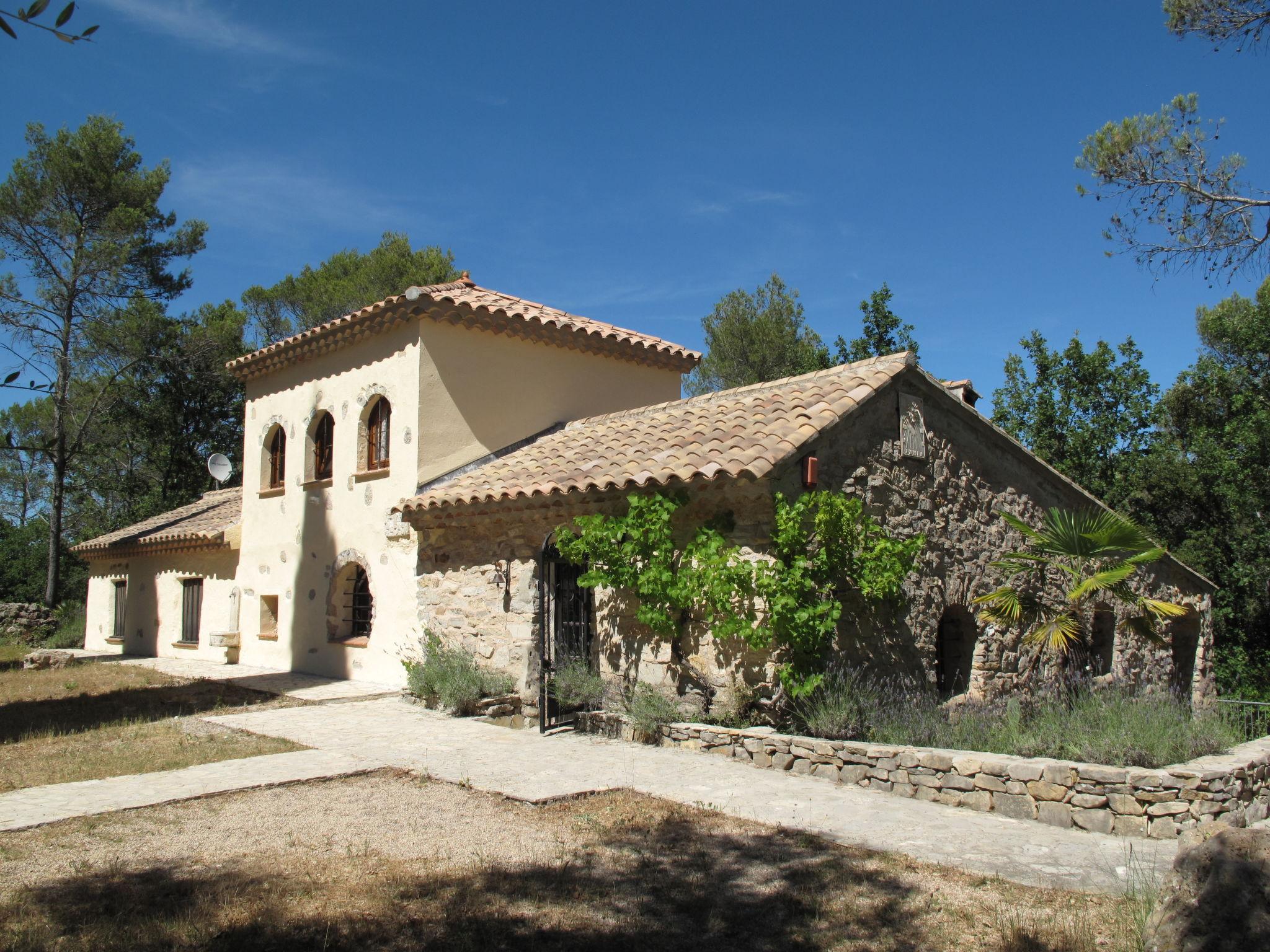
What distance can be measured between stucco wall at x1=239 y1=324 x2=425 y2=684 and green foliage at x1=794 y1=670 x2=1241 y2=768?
6.00 meters

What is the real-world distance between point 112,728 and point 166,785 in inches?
126

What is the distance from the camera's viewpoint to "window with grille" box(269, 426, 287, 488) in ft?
50.1

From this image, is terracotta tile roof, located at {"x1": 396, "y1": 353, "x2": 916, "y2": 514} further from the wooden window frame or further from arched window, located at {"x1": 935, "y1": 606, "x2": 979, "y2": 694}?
the wooden window frame

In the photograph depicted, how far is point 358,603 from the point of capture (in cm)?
1341

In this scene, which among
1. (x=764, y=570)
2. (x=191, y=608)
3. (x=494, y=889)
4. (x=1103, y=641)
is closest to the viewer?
(x=494, y=889)

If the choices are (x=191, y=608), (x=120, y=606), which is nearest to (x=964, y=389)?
(x=191, y=608)

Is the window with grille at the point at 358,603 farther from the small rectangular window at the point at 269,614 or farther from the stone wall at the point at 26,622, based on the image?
the stone wall at the point at 26,622

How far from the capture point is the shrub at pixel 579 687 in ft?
30.2

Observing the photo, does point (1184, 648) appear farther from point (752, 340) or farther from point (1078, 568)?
point (752, 340)

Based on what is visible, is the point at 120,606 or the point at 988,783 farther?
the point at 120,606

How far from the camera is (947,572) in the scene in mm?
10023

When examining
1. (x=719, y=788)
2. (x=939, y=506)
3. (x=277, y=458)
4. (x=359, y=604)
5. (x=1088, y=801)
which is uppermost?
(x=277, y=458)

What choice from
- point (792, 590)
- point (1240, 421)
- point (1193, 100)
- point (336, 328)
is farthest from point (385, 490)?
point (1240, 421)

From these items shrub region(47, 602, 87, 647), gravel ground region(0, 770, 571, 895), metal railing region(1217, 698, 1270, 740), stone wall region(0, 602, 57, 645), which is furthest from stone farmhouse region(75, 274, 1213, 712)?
stone wall region(0, 602, 57, 645)
